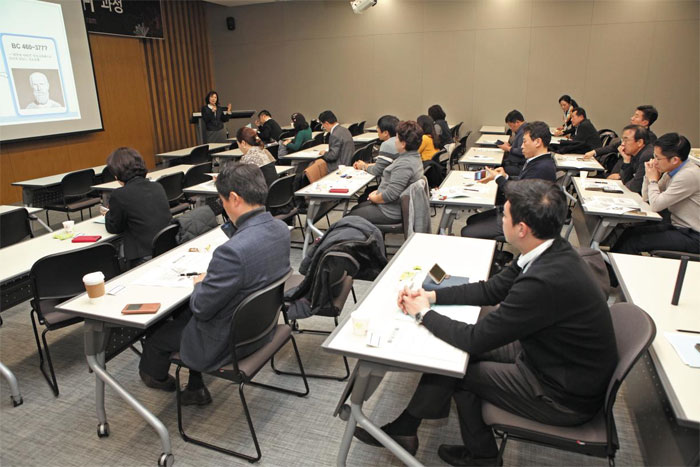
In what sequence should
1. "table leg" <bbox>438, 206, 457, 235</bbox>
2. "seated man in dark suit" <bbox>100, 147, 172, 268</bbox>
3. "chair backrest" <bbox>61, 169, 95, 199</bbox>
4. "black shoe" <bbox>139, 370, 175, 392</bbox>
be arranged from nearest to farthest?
"black shoe" <bbox>139, 370, 175, 392</bbox> → "seated man in dark suit" <bbox>100, 147, 172, 268</bbox> → "table leg" <bbox>438, 206, 457, 235</bbox> → "chair backrest" <bbox>61, 169, 95, 199</bbox>

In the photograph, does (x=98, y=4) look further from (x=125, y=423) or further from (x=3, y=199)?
(x=125, y=423)

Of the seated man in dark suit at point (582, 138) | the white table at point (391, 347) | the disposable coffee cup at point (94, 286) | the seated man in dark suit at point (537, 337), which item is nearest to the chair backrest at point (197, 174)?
the disposable coffee cup at point (94, 286)

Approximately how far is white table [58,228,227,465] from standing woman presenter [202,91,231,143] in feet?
23.8


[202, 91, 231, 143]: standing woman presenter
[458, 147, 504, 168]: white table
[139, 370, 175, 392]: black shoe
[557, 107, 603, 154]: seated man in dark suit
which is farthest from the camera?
[202, 91, 231, 143]: standing woman presenter

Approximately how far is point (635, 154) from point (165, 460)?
507cm

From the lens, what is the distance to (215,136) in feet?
30.4

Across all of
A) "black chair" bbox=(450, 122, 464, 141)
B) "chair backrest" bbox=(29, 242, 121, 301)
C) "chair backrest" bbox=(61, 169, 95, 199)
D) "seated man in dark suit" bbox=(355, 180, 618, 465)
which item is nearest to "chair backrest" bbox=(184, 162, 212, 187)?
"chair backrest" bbox=(61, 169, 95, 199)

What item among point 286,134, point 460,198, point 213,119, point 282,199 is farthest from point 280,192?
point 213,119

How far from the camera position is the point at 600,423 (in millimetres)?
1742

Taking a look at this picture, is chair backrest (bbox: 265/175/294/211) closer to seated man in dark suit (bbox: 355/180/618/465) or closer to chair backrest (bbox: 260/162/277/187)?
chair backrest (bbox: 260/162/277/187)

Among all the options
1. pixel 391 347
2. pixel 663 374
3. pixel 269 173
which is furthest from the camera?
pixel 269 173

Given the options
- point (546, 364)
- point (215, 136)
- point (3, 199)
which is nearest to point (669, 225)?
point (546, 364)

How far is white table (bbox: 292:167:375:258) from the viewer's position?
4.48 meters

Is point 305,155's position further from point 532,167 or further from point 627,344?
point 627,344
